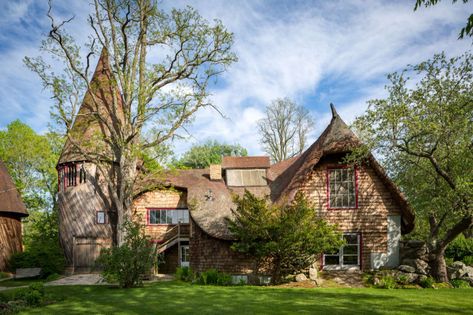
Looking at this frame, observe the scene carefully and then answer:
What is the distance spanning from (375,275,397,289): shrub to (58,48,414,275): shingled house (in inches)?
101

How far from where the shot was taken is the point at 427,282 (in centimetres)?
1631

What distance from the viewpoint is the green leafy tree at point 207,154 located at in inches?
2013

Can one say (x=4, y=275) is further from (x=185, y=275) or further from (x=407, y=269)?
(x=407, y=269)

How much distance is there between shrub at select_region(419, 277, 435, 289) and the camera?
16203 millimetres

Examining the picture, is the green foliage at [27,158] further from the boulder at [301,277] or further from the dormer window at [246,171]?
the boulder at [301,277]

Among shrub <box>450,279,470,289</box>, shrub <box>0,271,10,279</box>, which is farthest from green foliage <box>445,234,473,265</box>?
shrub <box>0,271,10,279</box>

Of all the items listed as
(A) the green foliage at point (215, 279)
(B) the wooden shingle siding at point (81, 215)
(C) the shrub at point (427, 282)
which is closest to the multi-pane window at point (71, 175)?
(B) the wooden shingle siding at point (81, 215)

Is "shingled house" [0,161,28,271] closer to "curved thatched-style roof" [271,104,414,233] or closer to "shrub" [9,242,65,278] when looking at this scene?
"shrub" [9,242,65,278]

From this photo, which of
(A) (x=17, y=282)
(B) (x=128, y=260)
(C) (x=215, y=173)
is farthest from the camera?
(C) (x=215, y=173)

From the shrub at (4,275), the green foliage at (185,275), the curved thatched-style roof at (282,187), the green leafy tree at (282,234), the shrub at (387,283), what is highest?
the curved thatched-style roof at (282,187)

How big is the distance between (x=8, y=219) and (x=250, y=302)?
71.0 ft

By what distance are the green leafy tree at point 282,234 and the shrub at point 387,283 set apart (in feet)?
7.36

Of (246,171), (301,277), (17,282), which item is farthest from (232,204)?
(17,282)

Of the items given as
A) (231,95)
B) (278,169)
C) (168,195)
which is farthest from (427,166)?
(168,195)
